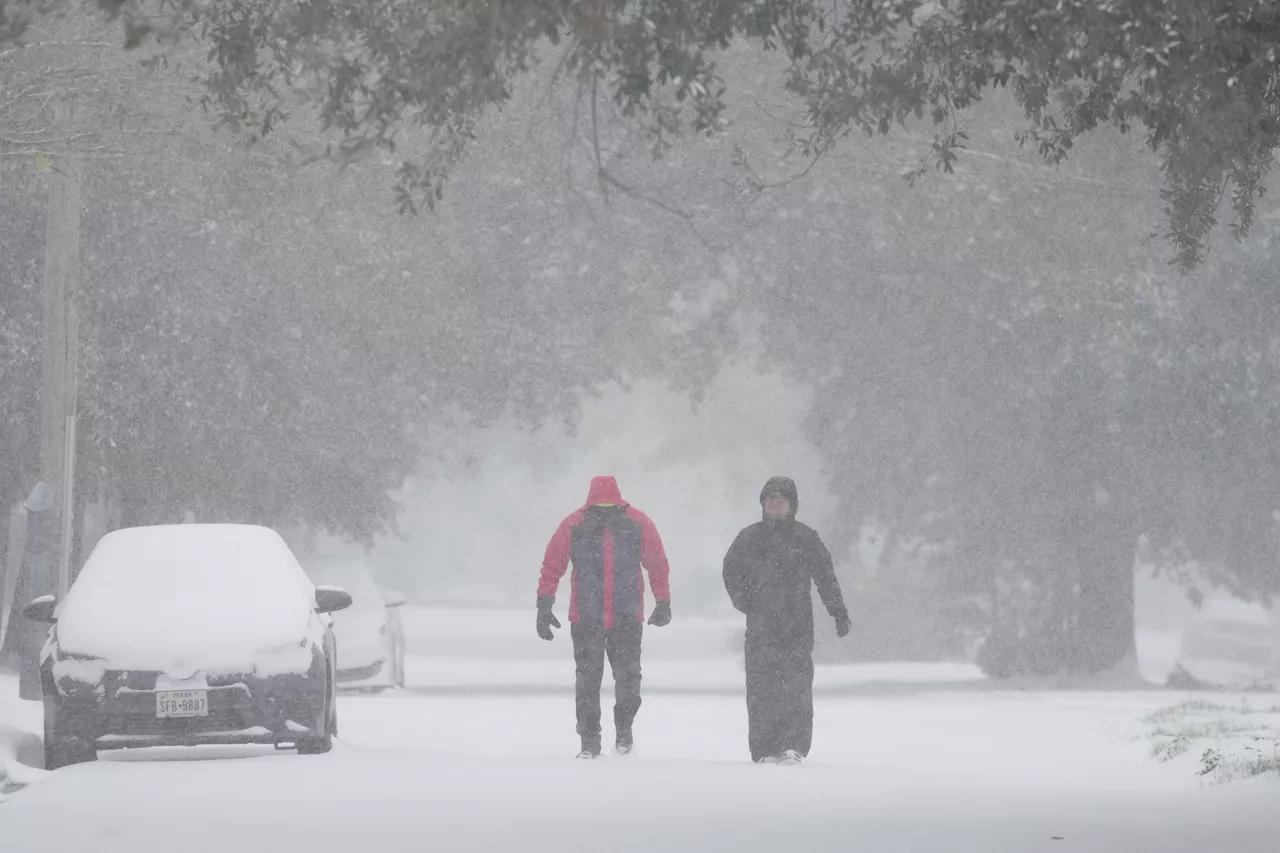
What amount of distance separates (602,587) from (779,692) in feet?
4.10

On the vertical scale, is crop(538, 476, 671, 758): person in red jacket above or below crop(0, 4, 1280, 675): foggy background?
below

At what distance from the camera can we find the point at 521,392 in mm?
30484

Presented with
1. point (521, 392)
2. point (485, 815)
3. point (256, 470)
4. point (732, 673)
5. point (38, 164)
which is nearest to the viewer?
point (485, 815)

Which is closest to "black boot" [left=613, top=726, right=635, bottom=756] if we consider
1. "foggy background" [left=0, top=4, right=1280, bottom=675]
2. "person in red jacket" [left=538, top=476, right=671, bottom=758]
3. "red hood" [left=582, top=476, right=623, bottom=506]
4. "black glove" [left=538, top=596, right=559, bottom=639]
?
"person in red jacket" [left=538, top=476, right=671, bottom=758]

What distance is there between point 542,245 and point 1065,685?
9.35 metres

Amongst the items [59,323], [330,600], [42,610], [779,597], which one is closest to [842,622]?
[779,597]

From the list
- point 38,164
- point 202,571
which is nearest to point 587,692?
point 202,571

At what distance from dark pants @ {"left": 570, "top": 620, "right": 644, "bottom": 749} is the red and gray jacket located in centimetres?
10

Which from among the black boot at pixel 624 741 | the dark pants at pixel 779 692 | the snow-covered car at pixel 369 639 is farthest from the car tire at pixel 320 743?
the snow-covered car at pixel 369 639

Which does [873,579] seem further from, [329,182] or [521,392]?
[329,182]

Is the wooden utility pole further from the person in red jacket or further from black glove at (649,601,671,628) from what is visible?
black glove at (649,601,671,628)

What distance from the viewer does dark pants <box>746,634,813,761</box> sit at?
44.9 ft

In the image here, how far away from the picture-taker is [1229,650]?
39.1 m

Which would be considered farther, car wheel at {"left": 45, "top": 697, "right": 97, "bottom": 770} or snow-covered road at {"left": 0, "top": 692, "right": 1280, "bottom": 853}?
car wheel at {"left": 45, "top": 697, "right": 97, "bottom": 770}
